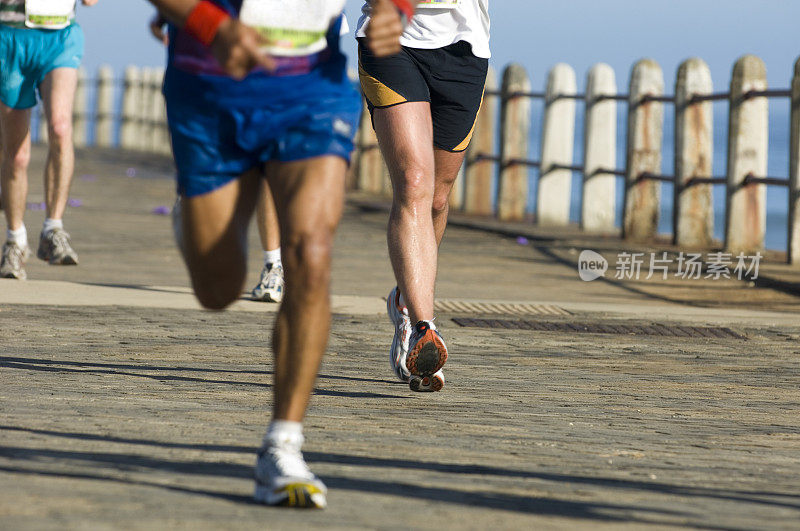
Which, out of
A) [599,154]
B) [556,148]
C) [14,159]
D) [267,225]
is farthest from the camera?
[556,148]

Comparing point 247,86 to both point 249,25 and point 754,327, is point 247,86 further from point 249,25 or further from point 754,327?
point 754,327

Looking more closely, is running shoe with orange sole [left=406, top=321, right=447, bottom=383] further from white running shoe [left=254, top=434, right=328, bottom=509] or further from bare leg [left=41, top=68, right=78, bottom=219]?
bare leg [left=41, top=68, right=78, bottom=219]

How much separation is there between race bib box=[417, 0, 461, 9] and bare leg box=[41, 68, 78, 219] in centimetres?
339

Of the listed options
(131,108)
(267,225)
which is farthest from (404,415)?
(131,108)

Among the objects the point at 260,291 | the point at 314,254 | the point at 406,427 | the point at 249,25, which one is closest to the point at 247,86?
the point at 249,25

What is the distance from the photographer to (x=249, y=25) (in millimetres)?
3568

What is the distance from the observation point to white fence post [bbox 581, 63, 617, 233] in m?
15.8

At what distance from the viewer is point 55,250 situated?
834 cm

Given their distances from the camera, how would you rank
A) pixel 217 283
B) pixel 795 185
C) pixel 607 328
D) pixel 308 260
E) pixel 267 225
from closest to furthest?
1. pixel 308 260
2. pixel 217 283
3. pixel 607 328
4. pixel 267 225
5. pixel 795 185

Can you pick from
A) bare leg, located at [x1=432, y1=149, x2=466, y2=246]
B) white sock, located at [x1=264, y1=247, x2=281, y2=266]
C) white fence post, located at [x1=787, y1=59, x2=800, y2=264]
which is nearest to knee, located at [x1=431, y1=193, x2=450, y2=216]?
bare leg, located at [x1=432, y1=149, x2=466, y2=246]

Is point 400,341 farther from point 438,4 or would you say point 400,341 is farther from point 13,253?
point 13,253

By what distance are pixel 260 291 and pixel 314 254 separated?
4.61m

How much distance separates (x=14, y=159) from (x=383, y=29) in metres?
5.21

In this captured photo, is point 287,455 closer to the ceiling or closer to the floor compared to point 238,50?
closer to the floor
